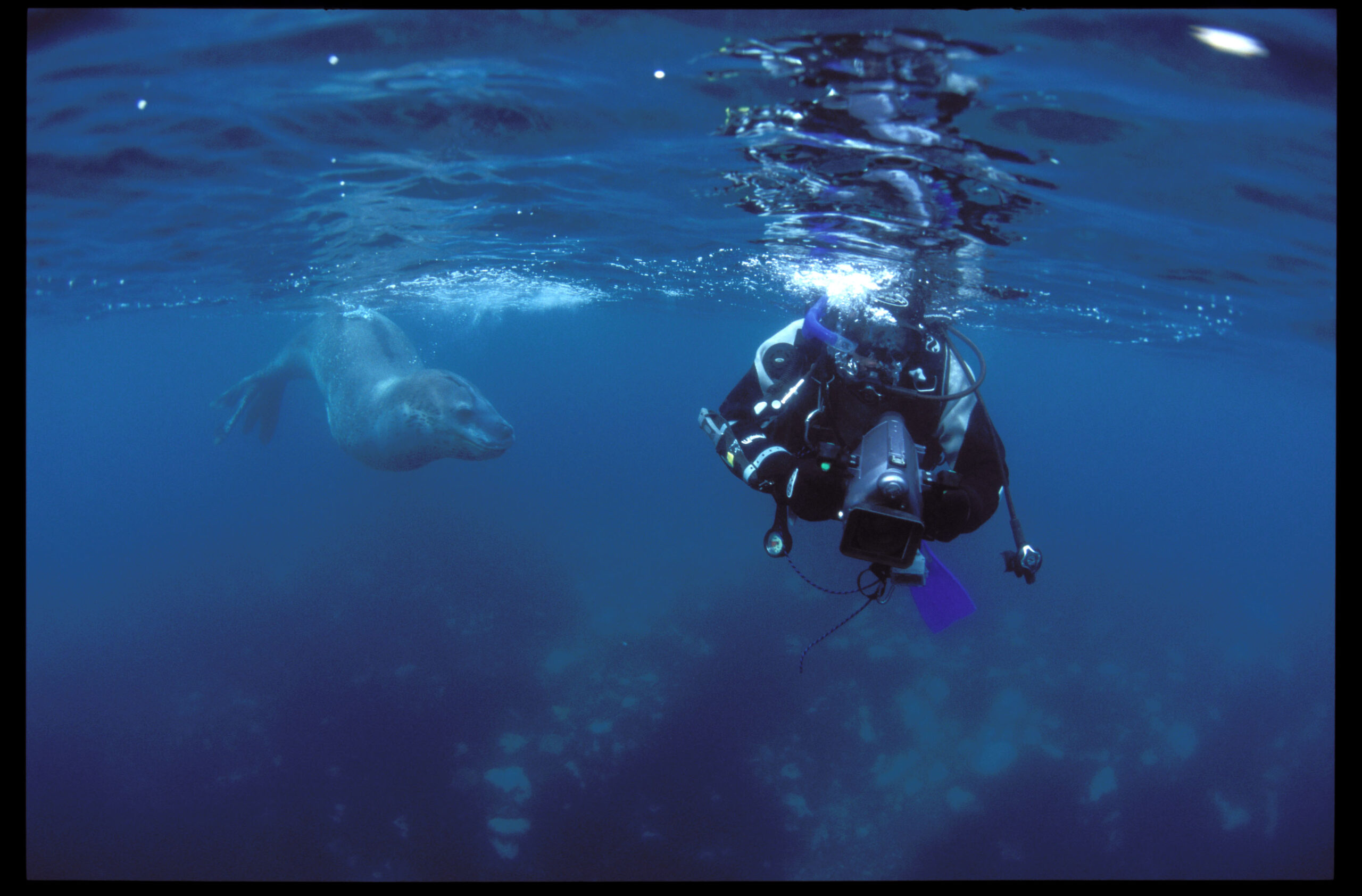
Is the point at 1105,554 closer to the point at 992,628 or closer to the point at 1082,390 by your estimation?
the point at 992,628

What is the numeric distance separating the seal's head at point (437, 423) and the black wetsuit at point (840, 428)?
5.14 meters

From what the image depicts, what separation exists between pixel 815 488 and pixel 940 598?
1770 millimetres

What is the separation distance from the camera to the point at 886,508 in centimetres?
330

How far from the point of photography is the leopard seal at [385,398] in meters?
8.97

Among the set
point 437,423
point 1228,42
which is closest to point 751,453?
point 1228,42

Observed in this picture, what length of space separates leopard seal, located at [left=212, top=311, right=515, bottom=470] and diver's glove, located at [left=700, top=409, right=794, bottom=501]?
5.23m

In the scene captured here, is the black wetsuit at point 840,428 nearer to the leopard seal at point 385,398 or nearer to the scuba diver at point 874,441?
the scuba diver at point 874,441

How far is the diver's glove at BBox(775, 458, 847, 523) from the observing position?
3.79 m

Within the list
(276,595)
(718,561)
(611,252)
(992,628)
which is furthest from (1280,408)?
(276,595)

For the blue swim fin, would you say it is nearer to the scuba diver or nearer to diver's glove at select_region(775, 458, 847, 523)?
the scuba diver

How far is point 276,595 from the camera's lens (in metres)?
15.2

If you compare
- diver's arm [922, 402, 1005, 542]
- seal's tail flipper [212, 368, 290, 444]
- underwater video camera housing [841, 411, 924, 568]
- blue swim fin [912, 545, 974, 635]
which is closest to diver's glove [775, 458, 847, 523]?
underwater video camera housing [841, 411, 924, 568]

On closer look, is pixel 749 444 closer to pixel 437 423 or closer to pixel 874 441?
pixel 874 441

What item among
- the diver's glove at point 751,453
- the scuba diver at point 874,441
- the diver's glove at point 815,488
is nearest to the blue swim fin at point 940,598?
the scuba diver at point 874,441
